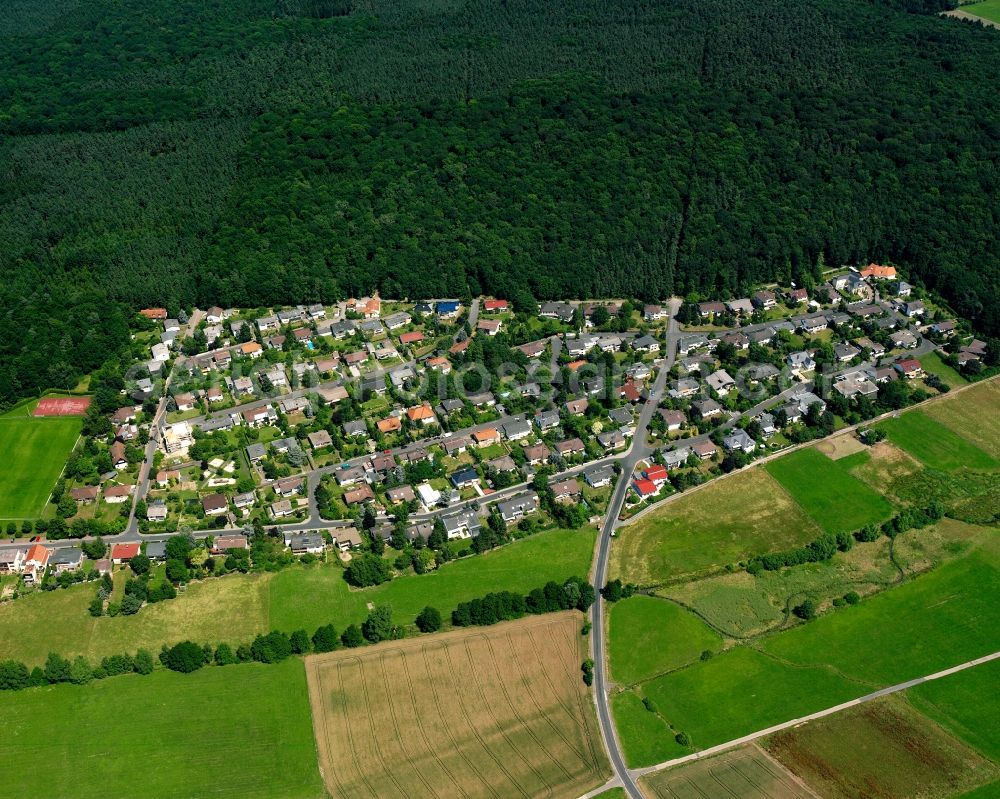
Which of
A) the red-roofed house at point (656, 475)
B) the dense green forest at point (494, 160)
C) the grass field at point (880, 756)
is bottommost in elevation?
the grass field at point (880, 756)

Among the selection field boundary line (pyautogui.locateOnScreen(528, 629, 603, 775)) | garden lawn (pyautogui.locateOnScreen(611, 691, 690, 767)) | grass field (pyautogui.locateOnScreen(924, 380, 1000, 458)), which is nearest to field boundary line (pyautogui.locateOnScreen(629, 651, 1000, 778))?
garden lawn (pyautogui.locateOnScreen(611, 691, 690, 767))

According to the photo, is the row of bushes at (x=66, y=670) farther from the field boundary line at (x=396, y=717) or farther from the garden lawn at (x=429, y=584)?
the field boundary line at (x=396, y=717)

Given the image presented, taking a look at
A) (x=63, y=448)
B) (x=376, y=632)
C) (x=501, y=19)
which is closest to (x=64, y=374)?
(x=63, y=448)

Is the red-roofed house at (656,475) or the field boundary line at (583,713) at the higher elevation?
the red-roofed house at (656,475)

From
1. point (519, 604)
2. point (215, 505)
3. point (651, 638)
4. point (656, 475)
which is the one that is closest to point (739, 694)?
point (651, 638)

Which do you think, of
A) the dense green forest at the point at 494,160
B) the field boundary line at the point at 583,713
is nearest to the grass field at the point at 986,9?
the dense green forest at the point at 494,160

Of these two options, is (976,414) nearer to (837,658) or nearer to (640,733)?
(837,658)
